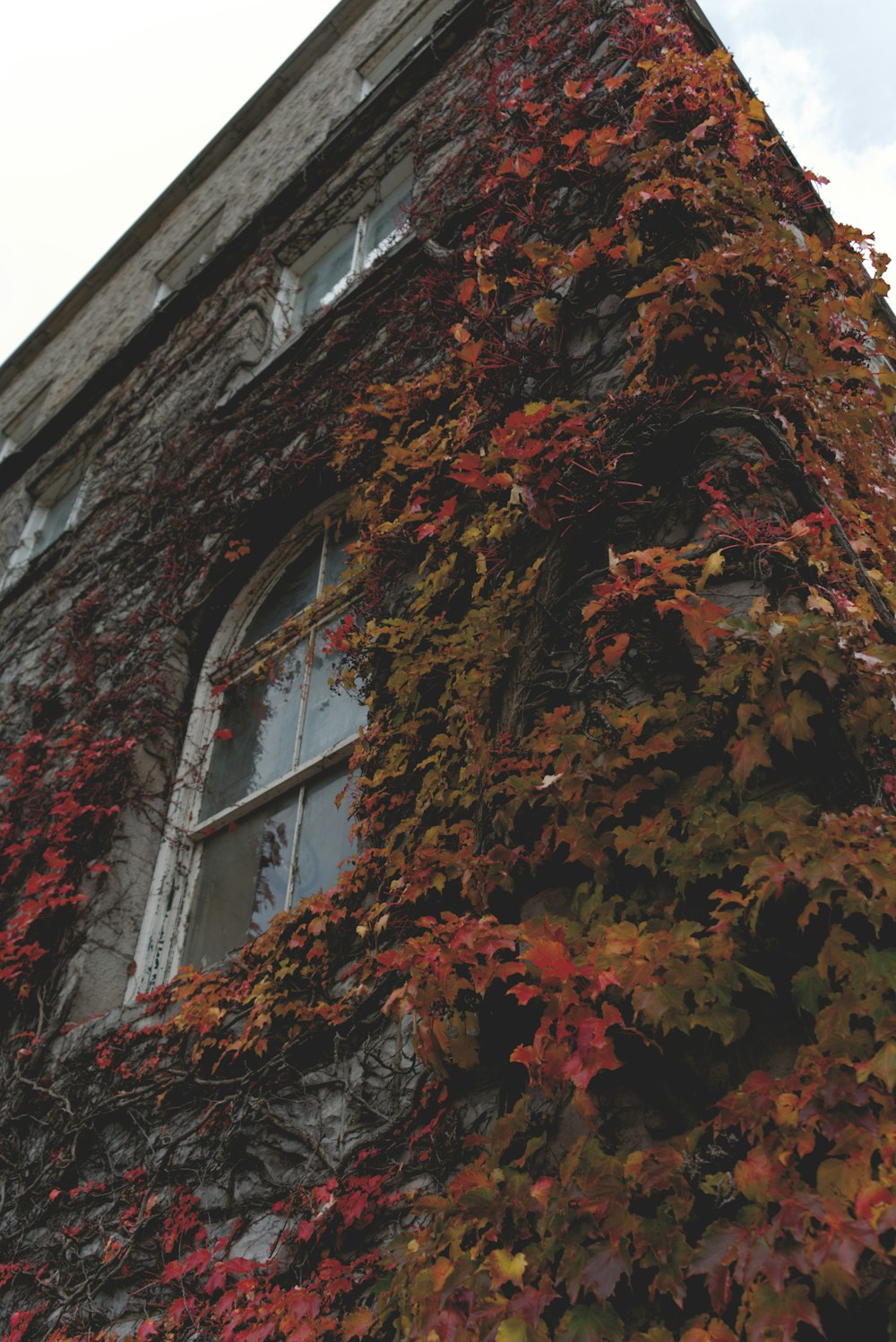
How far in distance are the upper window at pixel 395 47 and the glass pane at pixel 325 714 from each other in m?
5.72

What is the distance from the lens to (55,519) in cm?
833

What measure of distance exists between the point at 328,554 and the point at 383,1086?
260 cm

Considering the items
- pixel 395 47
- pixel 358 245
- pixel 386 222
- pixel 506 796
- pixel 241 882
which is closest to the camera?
pixel 506 796

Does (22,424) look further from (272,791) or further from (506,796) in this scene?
(506,796)

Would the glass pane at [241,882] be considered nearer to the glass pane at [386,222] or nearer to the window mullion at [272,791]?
the window mullion at [272,791]

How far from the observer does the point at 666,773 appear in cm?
225

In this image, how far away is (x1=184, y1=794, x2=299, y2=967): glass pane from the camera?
3762 mm

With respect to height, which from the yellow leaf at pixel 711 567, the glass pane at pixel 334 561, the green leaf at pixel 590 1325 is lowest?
the green leaf at pixel 590 1325

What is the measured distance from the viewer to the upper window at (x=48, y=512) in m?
8.12

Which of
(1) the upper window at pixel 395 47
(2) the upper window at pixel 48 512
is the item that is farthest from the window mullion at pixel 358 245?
(2) the upper window at pixel 48 512

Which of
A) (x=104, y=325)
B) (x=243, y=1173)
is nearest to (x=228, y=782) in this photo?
(x=243, y=1173)

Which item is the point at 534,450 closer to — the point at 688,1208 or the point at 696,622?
the point at 696,622

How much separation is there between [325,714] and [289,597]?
956 millimetres

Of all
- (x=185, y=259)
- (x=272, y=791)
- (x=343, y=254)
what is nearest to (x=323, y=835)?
(x=272, y=791)
